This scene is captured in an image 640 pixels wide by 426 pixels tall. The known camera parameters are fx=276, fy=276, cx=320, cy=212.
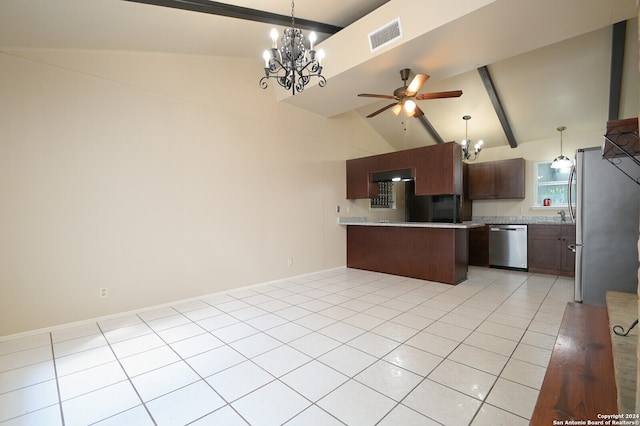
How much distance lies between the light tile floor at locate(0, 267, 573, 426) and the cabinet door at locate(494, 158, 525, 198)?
306cm

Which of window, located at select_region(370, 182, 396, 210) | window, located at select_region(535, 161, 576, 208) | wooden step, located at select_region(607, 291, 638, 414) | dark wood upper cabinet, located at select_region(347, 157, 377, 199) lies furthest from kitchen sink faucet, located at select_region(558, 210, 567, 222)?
dark wood upper cabinet, located at select_region(347, 157, 377, 199)

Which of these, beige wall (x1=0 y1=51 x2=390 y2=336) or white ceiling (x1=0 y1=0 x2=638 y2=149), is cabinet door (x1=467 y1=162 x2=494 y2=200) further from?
beige wall (x1=0 y1=51 x2=390 y2=336)

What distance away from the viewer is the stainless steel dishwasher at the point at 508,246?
5.35m

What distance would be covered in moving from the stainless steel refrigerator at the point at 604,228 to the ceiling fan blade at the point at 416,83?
1.97 meters

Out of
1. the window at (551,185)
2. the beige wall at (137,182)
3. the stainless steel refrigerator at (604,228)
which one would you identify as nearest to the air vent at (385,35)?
the beige wall at (137,182)

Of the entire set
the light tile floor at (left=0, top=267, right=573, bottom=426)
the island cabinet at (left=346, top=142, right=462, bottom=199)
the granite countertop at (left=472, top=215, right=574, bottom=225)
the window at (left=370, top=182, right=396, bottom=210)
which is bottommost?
the light tile floor at (left=0, top=267, right=573, bottom=426)

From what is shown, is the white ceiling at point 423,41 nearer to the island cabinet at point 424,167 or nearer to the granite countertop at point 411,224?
the island cabinet at point 424,167

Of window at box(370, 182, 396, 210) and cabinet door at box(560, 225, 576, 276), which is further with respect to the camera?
window at box(370, 182, 396, 210)

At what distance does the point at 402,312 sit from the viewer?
10.4ft

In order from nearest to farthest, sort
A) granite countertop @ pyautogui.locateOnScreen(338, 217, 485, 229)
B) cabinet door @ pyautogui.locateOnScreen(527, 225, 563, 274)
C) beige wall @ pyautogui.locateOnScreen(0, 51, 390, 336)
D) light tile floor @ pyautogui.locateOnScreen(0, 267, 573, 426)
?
light tile floor @ pyautogui.locateOnScreen(0, 267, 573, 426) → beige wall @ pyautogui.locateOnScreen(0, 51, 390, 336) → granite countertop @ pyautogui.locateOnScreen(338, 217, 485, 229) → cabinet door @ pyautogui.locateOnScreen(527, 225, 563, 274)

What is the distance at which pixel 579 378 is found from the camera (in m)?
1.46

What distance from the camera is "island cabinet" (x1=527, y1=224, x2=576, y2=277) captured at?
4945 millimetres

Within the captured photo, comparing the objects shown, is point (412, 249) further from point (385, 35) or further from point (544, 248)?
point (385, 35)

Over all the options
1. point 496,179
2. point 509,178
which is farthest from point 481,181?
point 509,178
